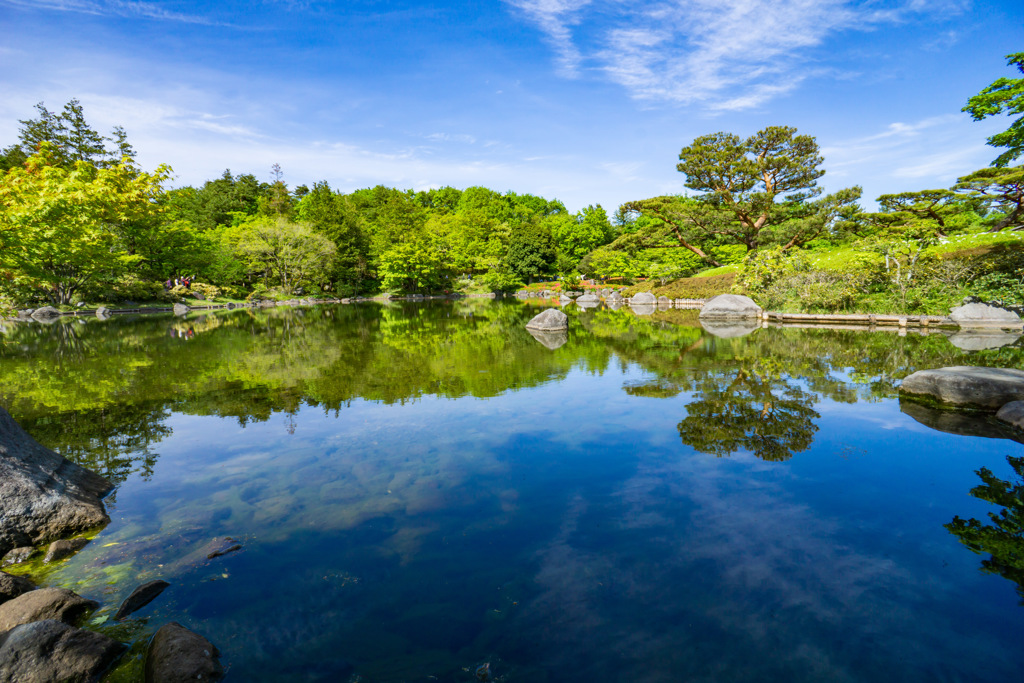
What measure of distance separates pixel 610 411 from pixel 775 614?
5194mm

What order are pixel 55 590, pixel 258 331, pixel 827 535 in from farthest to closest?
pixel 258 331, pixel 827 535, pixel 55 590

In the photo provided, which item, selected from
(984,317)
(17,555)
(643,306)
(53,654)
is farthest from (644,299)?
(53,654)

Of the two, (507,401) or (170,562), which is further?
(507,401)

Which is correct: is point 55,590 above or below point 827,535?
above

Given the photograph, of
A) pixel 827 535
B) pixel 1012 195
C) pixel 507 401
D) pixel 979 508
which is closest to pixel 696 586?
pixel 827 535

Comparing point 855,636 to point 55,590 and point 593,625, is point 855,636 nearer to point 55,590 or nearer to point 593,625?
point 593,625

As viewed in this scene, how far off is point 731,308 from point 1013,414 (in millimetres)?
18431

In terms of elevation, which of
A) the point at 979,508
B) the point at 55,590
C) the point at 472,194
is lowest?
the point at 979,508

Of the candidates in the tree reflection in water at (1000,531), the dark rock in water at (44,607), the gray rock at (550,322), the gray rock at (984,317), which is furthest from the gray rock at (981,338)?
the dark rock in water at (44,607)

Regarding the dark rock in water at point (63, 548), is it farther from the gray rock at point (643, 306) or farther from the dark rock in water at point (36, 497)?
the gray rock at point (643, 306)

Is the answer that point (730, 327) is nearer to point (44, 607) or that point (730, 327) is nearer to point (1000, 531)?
point (1000, 531)

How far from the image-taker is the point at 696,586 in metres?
3.70

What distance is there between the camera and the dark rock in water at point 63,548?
424 cm

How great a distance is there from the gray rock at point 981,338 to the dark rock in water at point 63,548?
750 inches
